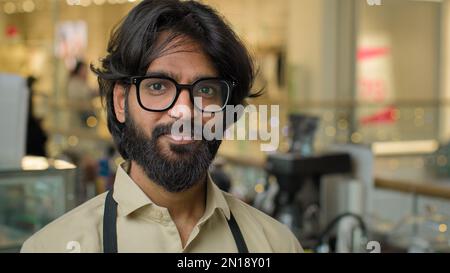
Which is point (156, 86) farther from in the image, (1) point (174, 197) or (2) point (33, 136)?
(2) point (33, 136)

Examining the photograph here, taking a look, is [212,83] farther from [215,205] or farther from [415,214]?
[415,214]

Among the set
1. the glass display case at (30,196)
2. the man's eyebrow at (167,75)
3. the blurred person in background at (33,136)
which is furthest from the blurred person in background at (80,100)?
the man's eyebrow at (167,75)

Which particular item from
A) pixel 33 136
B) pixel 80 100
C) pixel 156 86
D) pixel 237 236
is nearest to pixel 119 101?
pixel 156 86

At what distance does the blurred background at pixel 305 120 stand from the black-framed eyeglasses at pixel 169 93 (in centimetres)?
14

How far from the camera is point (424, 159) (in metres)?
3.66

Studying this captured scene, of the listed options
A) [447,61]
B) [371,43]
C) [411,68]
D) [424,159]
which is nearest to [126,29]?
[424,159]

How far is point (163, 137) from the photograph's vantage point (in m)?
0.70

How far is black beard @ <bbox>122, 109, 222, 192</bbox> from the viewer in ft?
2.34

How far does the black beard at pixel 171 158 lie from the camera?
2.34 ft

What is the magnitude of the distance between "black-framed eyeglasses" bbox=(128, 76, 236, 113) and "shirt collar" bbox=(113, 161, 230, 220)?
0.35 feet

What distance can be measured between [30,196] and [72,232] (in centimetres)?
95

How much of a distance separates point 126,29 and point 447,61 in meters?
4.95

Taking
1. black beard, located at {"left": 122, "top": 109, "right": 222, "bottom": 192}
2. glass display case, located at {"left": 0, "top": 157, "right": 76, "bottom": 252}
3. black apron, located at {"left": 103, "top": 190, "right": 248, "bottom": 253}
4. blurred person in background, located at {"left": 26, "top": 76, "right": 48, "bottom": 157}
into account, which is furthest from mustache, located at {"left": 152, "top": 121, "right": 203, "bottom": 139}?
blurred person in background, located at {"left": 26, "top": 76, "right": 48, "bottom": 157}
